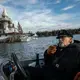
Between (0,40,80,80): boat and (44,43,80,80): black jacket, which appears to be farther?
(0,40,80,80): boat

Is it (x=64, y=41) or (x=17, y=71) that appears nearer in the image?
(x=64, y=41)

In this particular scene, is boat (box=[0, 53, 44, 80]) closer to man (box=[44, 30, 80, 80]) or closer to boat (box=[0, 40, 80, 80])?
boat (box=[0, 40, 80, 80])

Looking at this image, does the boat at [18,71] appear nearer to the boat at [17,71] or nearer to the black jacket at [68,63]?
the boat at [17,71]

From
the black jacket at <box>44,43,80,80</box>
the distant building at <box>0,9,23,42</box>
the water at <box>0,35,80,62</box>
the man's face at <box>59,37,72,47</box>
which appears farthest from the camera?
the distant building at <box>0,9,23,42</box>

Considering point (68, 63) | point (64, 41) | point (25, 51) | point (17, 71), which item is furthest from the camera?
point (25, 51)

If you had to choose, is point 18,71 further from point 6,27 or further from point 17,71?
point 6,27

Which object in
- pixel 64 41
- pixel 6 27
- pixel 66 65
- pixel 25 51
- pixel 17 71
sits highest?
pixel 64 41

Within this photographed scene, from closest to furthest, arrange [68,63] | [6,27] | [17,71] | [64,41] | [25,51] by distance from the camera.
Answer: [68,63] < [64,41] < [17,71] < [25,51] < [6,27]

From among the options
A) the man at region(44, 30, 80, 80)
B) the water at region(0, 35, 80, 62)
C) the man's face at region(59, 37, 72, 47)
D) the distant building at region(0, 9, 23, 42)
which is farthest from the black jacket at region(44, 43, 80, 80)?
the distant building at region(0, 9, 23, 42)

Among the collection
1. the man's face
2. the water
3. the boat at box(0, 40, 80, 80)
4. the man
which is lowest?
the water

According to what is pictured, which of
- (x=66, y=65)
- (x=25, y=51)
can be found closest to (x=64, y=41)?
(x=66, y=65)

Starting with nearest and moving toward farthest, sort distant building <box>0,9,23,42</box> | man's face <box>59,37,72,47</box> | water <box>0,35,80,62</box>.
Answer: man's face <box>59,37,72,47</box>
water <box>0,35,80,62</box>
distant building <box>0,9,23,42</box>

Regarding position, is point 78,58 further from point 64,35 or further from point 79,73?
point 64,35

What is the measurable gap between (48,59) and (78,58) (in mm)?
1689
